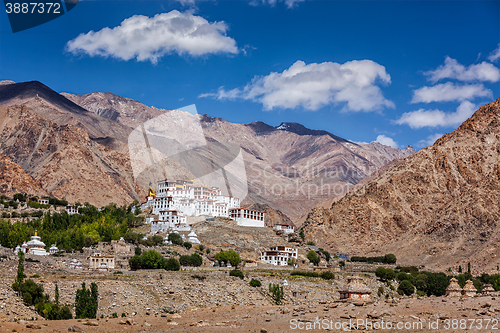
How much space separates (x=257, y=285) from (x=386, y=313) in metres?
27.6

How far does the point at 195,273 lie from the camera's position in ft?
185

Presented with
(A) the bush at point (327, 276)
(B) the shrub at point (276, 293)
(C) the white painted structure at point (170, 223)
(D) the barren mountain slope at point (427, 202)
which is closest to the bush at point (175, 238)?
(C) the white painted structure at point (170, 223)

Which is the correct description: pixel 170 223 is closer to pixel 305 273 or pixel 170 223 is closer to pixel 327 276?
pixel 305 273

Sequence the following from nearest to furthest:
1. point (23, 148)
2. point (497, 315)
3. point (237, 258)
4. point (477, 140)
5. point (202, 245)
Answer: point (497, 315), point (237, 258), point (202, 245), point (477, 140), point (23, 148)

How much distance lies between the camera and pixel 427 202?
130250 millimetres

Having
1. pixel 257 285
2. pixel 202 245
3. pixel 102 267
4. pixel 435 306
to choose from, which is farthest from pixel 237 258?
pixel 435 306

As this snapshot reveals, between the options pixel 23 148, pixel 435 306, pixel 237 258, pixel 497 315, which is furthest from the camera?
pixel 23 148

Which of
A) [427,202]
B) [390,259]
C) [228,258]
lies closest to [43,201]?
[228,258]

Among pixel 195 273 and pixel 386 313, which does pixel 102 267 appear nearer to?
pixel 195 273

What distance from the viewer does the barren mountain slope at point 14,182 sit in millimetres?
137875

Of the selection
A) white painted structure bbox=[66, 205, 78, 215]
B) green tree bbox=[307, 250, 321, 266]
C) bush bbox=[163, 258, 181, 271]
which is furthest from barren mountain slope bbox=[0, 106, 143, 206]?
bush bbox=[163, 258, 181, 271]

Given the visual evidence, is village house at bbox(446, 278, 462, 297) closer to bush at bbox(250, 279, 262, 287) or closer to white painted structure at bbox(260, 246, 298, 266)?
bush at bbox(250, 279, 262, 287)

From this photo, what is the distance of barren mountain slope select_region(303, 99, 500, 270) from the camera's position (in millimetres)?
107375
